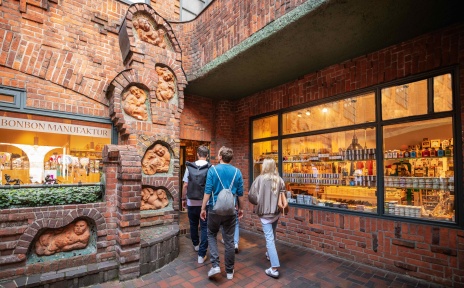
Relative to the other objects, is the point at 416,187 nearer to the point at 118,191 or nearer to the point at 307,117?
the point at 307,117

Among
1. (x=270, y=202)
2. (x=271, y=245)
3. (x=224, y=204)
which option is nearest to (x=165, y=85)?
(x=224, y=204)

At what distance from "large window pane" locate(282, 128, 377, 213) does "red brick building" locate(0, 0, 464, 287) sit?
0.03 m

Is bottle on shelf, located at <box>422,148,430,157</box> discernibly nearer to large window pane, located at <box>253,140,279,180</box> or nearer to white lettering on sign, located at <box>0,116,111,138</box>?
large window pane, located at <box>253,140,279,180</box>

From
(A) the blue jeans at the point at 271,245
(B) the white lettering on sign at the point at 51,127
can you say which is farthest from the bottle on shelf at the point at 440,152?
(B) the white lettering on sign at the point at 51,127

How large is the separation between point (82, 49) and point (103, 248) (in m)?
3.74

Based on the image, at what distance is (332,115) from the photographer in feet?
17.1

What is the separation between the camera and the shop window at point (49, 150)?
4086 millimetres

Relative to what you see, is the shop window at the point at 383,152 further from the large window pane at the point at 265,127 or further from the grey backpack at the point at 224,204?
the grey backpack at the point at 224,204

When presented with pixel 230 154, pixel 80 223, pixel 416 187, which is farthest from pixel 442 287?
pixel 80 223

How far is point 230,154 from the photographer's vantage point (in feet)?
12.6

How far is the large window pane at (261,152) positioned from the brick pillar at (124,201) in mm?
3672

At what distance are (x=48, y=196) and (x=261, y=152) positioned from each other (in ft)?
15.8

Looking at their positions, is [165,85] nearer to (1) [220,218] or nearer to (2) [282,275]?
(1) [220,218]

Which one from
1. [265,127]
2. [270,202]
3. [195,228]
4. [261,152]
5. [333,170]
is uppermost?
[265,127]
